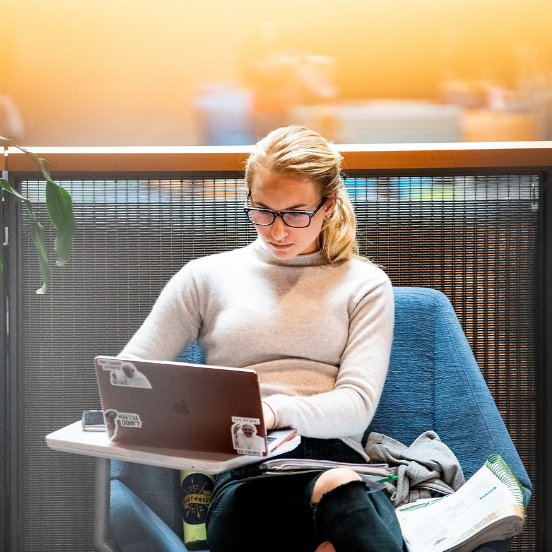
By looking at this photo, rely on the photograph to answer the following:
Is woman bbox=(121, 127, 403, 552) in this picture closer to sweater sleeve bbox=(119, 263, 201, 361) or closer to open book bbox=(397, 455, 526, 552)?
sweater sleeve bbox=(119, 263, 201, 361)

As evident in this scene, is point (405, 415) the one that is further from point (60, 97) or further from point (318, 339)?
point (60, 97)

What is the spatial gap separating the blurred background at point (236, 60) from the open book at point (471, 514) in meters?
1.22

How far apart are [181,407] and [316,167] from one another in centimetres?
59

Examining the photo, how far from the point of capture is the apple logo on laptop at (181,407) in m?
1.05

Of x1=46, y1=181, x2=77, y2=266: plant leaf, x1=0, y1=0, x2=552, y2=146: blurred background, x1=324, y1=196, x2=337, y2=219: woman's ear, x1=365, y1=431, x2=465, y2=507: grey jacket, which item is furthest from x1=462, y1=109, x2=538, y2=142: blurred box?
x1=46, y1=181, x2=77, y2=266: plant leaf

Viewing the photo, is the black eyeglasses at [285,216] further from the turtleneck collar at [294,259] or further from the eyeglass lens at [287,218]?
the turtleneck collar at [294,259]

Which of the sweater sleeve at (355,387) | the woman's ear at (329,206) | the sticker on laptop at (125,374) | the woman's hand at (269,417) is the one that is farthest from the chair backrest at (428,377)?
the sticker on laptop at (125,374)

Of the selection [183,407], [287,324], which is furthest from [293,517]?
[287,324]

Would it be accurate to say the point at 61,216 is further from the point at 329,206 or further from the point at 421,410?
the point at 421,410

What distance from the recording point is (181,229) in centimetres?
181

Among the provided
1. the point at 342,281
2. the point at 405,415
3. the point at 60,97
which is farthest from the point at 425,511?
the point at 60,97

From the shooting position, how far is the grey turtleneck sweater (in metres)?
1.38

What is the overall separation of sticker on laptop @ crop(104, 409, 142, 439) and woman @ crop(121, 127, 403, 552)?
222mm

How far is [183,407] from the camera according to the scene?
105 cm
